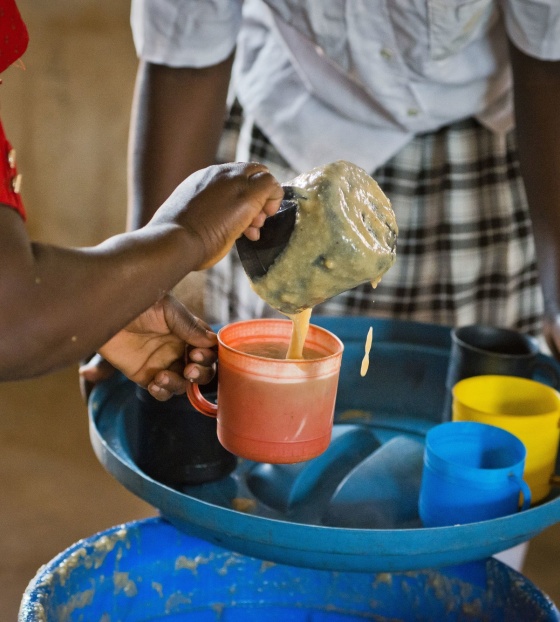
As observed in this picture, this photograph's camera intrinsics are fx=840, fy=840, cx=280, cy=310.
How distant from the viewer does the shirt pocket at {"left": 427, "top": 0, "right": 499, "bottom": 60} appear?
133 centimetres

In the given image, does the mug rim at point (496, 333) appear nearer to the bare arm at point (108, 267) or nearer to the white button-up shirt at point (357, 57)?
the white button-up shirt at point (357, 57)

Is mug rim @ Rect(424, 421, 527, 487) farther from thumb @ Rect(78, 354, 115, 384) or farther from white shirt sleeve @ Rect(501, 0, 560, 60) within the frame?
white shirt sleeve @ Rect(501, 0, 560, 60)

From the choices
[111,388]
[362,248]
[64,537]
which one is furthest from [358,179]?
[64,537]

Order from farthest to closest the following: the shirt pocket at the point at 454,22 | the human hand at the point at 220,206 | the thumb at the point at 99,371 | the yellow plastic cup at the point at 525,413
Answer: the shirt pocket at the point at 454,22
the thumb at the point at 99,371
the yellow plastic cup at the point at 525,413
the human hand at the point at 220,206

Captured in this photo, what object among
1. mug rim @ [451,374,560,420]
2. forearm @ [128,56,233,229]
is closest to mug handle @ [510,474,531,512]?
mug rim @ [451,374,560,420]

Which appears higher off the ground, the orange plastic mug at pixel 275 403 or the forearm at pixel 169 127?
the forearm at pixel 169 127

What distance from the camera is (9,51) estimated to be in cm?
76

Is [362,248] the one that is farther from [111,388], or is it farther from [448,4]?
[448,4]

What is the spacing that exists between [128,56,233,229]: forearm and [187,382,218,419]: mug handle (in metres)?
0.47

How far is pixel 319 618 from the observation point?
3.44 ft

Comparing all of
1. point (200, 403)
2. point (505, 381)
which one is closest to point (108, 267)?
point (200, 403)

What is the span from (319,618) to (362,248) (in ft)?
1.65

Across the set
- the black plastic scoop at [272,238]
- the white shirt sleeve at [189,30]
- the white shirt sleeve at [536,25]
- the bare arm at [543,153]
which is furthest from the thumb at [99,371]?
the white shirt sleeve at [536,25]

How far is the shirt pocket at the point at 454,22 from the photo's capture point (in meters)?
1.33
